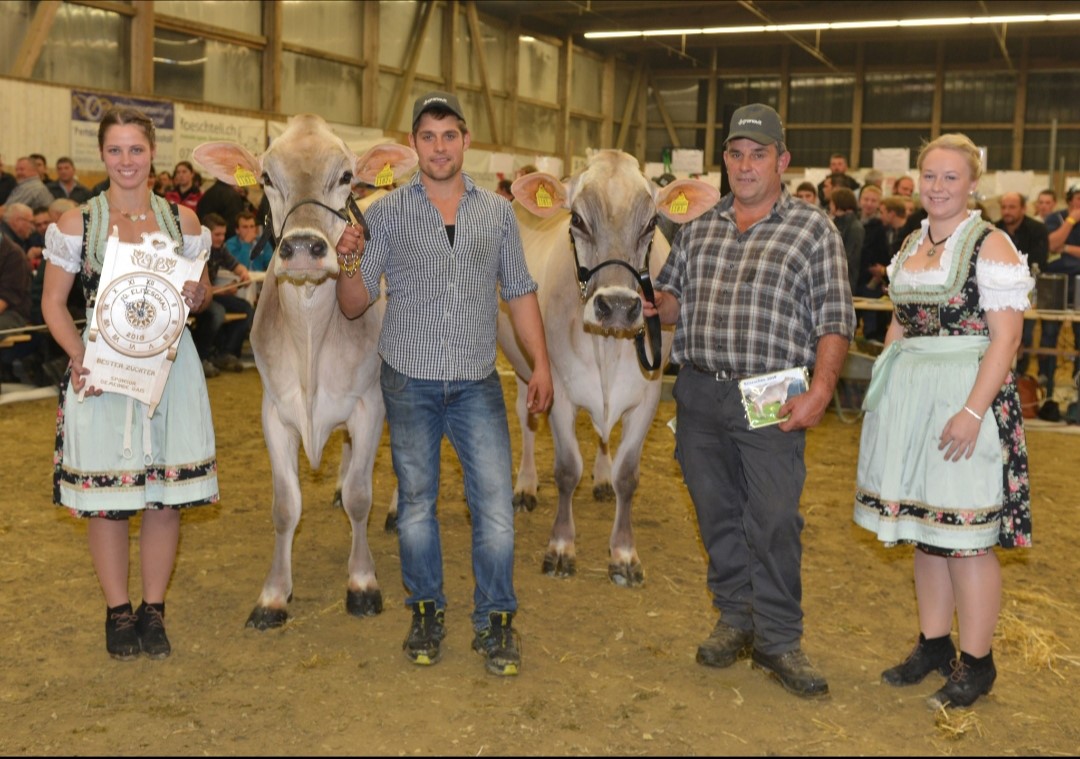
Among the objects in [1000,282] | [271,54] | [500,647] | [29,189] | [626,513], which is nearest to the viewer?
[1000,282]

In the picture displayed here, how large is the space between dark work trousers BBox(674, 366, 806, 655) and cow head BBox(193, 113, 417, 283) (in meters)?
1.46

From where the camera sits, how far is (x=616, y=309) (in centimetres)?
451

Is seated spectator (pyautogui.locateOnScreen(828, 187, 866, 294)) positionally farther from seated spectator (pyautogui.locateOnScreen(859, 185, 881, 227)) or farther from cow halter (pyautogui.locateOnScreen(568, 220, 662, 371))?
cow halter (pyautogui.locateOnScreen(568, 220, 662, 371))

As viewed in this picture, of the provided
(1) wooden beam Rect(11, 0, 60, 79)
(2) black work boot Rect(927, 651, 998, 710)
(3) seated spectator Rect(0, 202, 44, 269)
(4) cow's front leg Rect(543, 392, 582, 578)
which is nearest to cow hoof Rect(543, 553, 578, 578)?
(4) cow's front leg Rect(543, 392, 582, 578)

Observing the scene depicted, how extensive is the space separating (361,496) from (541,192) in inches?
65.1

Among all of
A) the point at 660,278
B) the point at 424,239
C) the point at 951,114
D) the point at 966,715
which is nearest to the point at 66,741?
the point at 424,239

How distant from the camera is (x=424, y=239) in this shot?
3998 mm

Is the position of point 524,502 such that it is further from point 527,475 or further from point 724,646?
point 724,646

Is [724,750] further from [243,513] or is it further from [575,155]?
[575,155]

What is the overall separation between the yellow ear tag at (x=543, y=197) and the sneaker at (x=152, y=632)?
248cm

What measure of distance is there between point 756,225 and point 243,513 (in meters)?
3.76

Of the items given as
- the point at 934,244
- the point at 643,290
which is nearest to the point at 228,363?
the point at 643,290

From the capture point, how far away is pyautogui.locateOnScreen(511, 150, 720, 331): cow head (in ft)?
15.6

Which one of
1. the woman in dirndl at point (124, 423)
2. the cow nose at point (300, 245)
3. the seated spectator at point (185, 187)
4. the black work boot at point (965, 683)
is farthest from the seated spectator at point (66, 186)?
the black work boot at point (965, 683)
